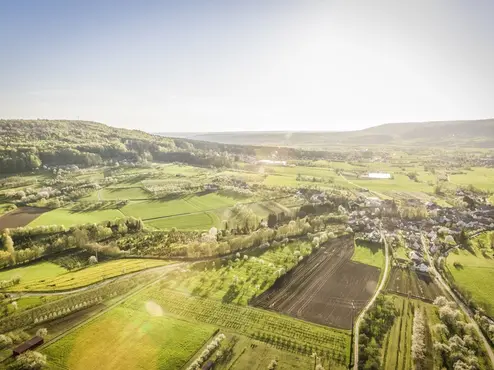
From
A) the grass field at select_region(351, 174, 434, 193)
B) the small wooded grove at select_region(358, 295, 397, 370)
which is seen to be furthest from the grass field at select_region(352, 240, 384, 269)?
the grass field at select_region(351, 174, 434, 193)

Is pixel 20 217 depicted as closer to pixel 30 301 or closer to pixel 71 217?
pixel 71 217

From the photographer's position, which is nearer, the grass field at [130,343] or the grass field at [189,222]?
→ the grass field at [130,343]

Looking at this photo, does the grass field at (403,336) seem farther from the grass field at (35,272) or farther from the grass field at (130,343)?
the grass field at (35,272)

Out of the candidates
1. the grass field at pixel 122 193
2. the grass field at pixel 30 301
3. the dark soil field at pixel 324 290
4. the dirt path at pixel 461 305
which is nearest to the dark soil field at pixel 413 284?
the dirt path at pixel 461 305

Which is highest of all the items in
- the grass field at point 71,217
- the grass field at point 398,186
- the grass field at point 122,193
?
the grass field at point 122,193

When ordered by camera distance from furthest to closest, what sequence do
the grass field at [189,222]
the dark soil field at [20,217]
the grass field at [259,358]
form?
the grass field at [189,222] < the dark soil field at [20,217] < the grass field at [259,358]

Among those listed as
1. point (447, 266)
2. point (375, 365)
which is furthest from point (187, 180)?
point (375, 365)

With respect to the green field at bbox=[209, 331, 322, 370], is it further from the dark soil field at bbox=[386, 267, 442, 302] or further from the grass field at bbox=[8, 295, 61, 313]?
the grass field at bbox=[8, 295, 61, 313]

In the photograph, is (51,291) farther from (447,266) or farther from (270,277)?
(447,266)
